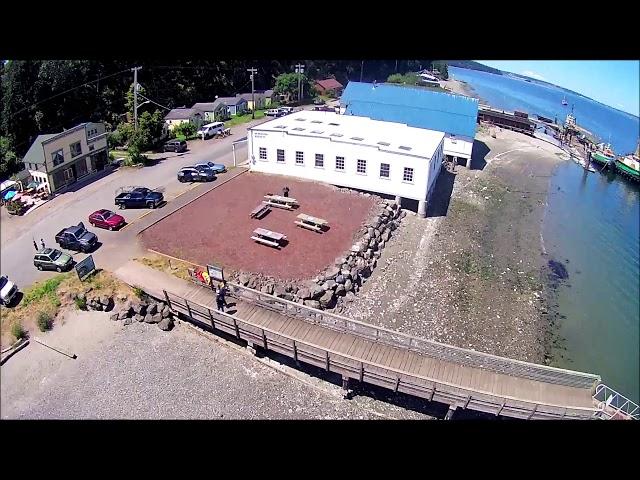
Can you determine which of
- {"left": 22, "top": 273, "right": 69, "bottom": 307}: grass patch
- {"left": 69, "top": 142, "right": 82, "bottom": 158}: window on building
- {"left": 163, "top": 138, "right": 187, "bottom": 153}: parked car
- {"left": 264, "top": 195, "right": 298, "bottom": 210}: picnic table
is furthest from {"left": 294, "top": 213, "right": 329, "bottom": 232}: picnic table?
{"left": 163, "top": 138, "right": 187, "bottom": 153}: parked car

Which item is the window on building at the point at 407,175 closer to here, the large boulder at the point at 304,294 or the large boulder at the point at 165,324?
the large boulder at the point at 304,294

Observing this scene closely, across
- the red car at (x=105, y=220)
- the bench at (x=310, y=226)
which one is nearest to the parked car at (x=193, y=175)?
the red car at (x=105, y=220)

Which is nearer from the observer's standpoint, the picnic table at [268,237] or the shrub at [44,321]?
the shrub at [44,321]

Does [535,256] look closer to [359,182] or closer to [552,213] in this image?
[552,213]

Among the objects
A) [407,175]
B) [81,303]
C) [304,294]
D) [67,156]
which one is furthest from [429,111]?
[81,303]

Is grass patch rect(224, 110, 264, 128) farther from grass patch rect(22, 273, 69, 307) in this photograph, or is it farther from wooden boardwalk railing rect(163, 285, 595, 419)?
wooden boardwalk railing rect(163, 285, 595, 419)
